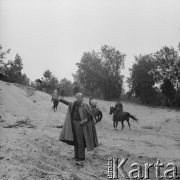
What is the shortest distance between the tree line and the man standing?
17559 mm

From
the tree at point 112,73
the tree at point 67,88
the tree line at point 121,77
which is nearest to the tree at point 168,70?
the tree line at point 121,77

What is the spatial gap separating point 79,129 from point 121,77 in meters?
22.4

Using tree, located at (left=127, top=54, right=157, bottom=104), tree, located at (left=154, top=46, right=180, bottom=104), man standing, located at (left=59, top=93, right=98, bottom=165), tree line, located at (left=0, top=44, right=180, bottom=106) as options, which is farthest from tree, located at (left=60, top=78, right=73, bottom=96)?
man standing, located at (left=59, top=93, right=98, bottom=165)

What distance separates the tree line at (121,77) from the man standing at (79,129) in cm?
1756

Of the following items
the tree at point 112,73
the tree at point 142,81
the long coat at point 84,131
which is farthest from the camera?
the tree at point 142,81

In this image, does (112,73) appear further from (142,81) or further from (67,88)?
(67,88)

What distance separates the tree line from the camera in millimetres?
30094

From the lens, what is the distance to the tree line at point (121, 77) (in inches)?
1185

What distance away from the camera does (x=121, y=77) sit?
101 feet

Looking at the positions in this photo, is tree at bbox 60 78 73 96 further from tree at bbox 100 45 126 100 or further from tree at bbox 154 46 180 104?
tree at bbox 154 46 180 104

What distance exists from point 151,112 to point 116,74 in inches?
205

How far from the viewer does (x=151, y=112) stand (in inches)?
1220

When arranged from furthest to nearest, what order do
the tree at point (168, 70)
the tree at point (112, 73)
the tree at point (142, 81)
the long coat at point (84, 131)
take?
the tree at point (168, 70), the tree at point (142, 81), the tree at point (112, 73), the long coat at point (84, 131)

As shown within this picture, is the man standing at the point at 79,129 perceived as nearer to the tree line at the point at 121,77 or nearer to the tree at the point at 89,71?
the tree line at the point at 121,77
